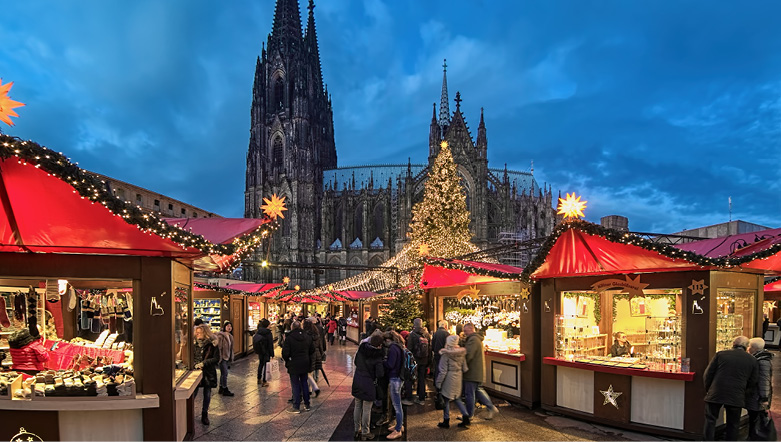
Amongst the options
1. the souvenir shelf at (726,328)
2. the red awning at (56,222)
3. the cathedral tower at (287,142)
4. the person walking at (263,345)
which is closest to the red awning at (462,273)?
the souvenir shelf at (726,328)

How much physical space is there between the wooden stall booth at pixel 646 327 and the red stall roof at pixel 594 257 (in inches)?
0.6

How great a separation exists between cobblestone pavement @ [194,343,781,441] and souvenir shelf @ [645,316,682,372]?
1066mm

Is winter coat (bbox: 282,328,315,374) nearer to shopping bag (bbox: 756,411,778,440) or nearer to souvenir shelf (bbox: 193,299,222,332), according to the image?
shopping bag (bbox: 756,411,778,440)

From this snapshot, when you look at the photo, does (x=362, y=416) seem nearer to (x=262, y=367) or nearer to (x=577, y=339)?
(x=577, y=339)

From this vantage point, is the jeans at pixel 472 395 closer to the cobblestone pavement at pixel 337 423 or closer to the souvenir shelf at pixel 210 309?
the cobblestone pavement at pixel 337 423

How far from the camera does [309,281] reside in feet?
180

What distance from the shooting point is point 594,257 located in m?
7.84

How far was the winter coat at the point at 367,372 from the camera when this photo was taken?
645 cm

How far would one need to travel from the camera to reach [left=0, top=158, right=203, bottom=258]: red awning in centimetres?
493

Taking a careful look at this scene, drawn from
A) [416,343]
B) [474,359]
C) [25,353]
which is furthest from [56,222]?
[416,343]

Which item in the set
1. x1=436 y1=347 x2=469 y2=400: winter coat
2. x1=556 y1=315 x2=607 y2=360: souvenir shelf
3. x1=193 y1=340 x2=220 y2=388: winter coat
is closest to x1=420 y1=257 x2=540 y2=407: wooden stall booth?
x1=556 y1=315 x2=607 y2=360: souvenir shelf

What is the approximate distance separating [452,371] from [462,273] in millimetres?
4475

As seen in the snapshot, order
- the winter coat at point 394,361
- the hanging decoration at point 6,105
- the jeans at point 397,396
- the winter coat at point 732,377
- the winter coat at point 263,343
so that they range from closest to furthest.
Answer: the hanging decoration at point 6,105, the winter coat at point 732,377, the winter coat at point 394,361, the jeans at point 397,396, the winter coat at point 263,343

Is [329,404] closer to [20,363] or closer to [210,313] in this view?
[20,363]
